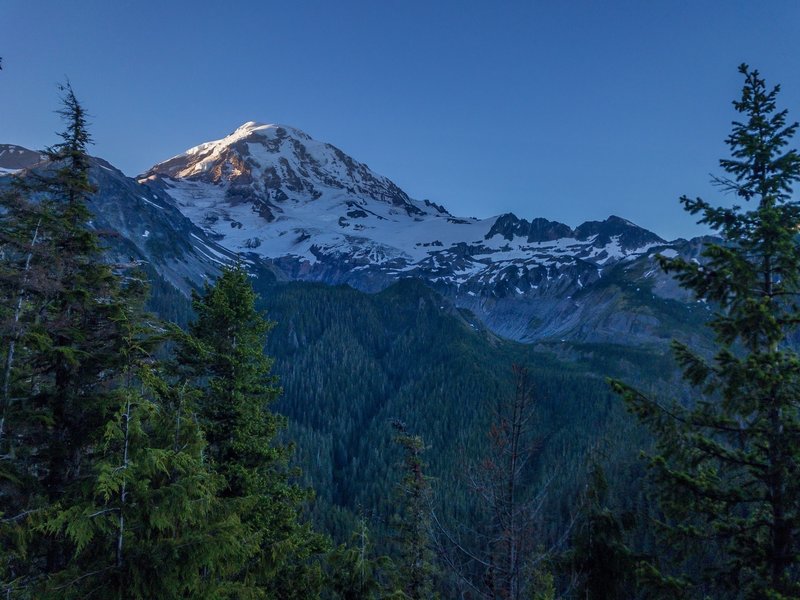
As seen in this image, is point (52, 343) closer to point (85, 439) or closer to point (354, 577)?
point (85, 439)

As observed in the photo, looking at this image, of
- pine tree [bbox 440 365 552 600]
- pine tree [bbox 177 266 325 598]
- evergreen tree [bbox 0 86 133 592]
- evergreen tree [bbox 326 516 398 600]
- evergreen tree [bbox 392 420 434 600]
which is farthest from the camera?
evergreen tree [bbox 392 420 434 600]

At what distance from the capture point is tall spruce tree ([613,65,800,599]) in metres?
8.12

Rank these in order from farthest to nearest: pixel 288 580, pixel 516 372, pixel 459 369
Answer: pixel 459 369
pixel 288 580
pixel 516 372

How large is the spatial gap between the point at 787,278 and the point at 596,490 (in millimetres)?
8958

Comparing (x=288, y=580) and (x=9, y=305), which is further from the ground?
(x=9, y=305)

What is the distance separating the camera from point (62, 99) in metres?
13.1

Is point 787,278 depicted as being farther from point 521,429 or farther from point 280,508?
point 280,508

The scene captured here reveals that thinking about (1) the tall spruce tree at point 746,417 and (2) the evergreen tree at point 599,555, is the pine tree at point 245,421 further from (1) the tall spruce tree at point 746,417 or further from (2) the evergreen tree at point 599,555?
(1) the tall spruce tree at point 746,417

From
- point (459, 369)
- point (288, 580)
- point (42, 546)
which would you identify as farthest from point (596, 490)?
point (459, 369)

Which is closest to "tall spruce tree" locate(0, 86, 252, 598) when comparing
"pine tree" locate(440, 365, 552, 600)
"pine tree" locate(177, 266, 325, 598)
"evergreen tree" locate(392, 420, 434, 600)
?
"pine tree" locate(177, 266, 325, 598)

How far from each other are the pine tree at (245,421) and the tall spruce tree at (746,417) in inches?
410

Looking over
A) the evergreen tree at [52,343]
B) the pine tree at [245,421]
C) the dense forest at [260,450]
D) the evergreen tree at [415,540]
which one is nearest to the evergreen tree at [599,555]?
the dense forest at [260,450]

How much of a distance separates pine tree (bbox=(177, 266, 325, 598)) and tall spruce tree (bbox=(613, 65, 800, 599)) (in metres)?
10.4

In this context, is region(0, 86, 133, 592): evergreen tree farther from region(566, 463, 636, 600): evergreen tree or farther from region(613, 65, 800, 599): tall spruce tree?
region(566, 463, 636, 600): evergreen tree
